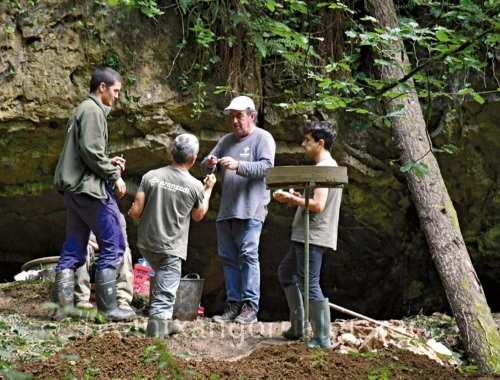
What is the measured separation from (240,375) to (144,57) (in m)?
4.50

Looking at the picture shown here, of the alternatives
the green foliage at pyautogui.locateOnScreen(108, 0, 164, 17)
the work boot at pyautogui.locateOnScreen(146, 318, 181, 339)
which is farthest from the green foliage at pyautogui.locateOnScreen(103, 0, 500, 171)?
the work boot at pyautogui.locateOnScreen(146, 318, 181, 339)

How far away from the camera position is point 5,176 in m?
7.96

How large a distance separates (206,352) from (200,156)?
10.7 ft

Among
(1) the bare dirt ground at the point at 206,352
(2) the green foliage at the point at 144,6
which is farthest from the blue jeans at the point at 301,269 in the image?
(2) the green foliage at the point at 144,6

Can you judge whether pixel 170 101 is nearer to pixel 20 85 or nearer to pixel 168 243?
pixel 20 85

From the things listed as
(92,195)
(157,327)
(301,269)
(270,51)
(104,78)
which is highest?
(270,51)

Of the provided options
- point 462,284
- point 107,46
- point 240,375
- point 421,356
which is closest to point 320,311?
point 421,356

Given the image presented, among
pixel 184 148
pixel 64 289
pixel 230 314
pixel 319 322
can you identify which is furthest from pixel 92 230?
pixel 319 322

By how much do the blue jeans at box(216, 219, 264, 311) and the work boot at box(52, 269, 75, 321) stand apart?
131cm

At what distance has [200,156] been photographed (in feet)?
26.3

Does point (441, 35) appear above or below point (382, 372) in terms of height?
above

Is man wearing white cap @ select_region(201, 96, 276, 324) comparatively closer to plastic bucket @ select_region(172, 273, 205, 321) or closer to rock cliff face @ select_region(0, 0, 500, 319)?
plastic bucket @ select_region(172, 273, 205, 321)

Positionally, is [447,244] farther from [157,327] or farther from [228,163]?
[157,327]

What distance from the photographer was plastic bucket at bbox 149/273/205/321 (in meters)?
6.17
